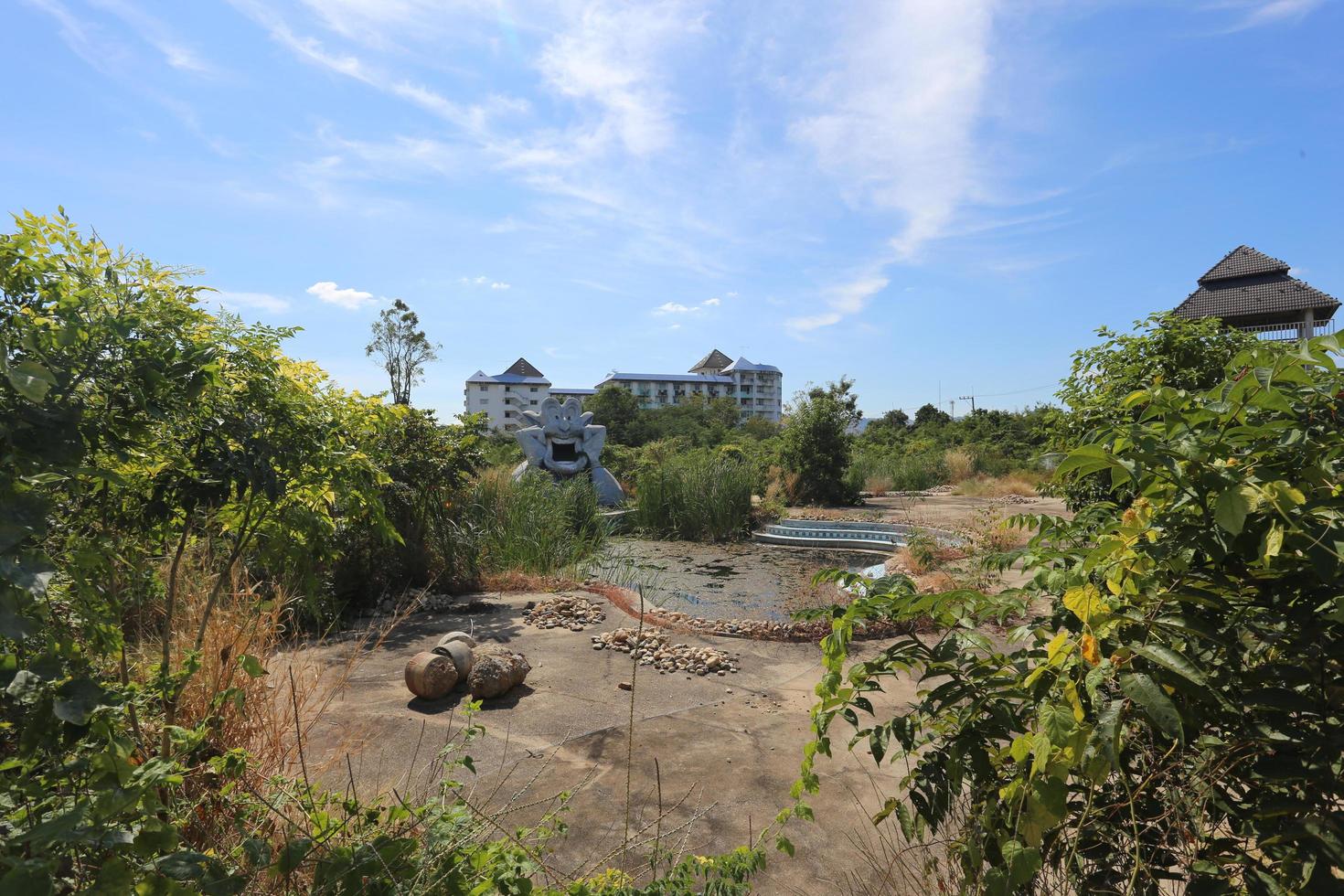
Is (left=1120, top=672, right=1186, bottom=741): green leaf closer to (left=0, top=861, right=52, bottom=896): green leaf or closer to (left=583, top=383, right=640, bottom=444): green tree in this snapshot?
(left=0, top=861, right=52, bottom=896): green leaf

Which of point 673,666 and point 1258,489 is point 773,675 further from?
point 1258,489

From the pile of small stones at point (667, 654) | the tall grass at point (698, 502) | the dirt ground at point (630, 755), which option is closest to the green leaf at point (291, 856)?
the dirt ground at point (630, 755)

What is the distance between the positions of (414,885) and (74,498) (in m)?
1.37

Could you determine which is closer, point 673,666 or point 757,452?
point 673,666

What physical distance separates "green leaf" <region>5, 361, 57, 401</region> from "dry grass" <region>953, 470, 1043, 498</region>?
68.5 feet

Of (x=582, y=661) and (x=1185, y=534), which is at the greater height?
(x=1185, y=534)

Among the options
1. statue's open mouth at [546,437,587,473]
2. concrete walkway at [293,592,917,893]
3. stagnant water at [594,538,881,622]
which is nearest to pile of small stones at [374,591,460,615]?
concrete walkway at [293,592,917,893]

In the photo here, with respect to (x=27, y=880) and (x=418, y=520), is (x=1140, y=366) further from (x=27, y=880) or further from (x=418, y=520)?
(x=418, y=520)

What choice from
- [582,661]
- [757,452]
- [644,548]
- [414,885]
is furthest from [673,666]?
[757,452]

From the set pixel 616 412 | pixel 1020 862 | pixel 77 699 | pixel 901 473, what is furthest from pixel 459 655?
pixel 616 412

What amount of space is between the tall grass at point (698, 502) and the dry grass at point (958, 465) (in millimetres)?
12869

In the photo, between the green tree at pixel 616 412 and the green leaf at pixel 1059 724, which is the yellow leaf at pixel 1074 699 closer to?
the green leaf at pixel 1059 724

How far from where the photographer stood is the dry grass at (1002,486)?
65.5 feet

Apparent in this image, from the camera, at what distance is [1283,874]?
2.75ft
